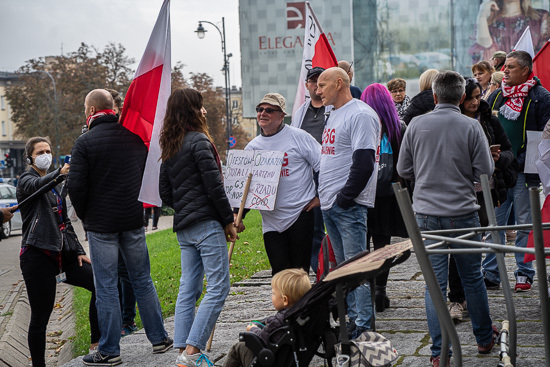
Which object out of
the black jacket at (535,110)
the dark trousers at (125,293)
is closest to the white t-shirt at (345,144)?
the black jacket at (535,110)

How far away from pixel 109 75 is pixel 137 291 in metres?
43.6

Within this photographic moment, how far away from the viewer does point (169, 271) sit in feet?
40.2

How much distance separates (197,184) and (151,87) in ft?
4.70

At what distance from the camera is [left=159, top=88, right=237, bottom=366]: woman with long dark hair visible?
18.0ft

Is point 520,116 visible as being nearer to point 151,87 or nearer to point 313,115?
point 313,115

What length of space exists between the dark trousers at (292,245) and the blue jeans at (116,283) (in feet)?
3.34

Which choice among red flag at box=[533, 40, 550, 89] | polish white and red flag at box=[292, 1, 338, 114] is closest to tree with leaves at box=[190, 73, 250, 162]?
polish white and red flag at box=[292, 1, 338, 114]

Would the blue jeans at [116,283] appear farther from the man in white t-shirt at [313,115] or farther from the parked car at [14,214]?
the parked car at [14,214]

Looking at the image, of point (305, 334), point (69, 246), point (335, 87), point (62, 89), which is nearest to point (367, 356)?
point (305, 334)

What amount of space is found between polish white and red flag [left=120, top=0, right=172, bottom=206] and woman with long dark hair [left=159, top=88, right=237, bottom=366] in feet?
2.11

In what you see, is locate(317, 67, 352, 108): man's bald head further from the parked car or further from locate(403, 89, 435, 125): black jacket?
the parked car

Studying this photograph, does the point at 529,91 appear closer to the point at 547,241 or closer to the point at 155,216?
the point at 547,241

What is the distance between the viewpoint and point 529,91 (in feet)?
22.1

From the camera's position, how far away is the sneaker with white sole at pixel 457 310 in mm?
5976
